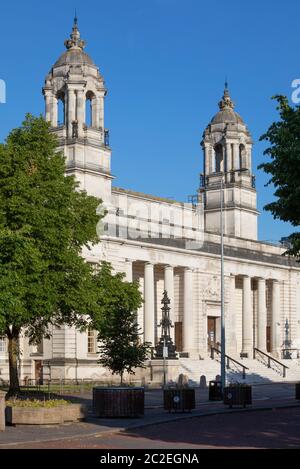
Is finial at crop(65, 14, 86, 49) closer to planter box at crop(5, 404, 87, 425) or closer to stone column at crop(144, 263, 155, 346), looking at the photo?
stone column at crop(144, 263, 155, 346)

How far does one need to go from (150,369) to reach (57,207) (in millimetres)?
21855

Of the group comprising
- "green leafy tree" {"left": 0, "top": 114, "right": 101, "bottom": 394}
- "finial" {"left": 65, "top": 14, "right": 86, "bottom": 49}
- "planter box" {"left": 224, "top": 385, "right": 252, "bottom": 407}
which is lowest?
"planter box" {"left": 224, "top": 385, "right": 252, "bottom": 407}

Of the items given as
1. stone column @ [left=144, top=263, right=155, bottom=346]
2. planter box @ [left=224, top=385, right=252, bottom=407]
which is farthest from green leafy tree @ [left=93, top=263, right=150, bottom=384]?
stone column @ [left=144, top=263, right=155, bottom=346]

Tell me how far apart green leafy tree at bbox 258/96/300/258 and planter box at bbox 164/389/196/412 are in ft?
25.0

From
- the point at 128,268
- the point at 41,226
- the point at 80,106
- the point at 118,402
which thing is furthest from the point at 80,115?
the point at 118,402

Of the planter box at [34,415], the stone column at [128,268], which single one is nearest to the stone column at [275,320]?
the stone column at [128,268]

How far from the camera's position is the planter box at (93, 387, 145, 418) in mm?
29531

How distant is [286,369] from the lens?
241 ft

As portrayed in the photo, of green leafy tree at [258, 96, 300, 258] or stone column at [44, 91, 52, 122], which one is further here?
stone column at [44, 91, 52, 122]

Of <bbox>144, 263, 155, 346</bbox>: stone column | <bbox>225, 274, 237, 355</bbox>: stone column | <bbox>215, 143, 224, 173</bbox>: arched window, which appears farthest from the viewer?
<bbox>215, 143, 224, 173</bbox>: arched window

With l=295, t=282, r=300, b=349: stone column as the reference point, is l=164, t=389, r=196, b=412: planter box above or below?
below

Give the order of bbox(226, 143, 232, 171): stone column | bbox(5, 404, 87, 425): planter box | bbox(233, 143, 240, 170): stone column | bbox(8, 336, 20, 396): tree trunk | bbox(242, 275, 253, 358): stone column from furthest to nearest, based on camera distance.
Answer: 1. bbox(233, 143, 240, 170): stone column
2. bbox(226, 143, 232, 171): stone column
3. bbox(242, 275, 253, 358): stone column
4. bbox(8, 336, 20, 396): tree trunk
5. bbox(5, 404, 87, 425): planter box

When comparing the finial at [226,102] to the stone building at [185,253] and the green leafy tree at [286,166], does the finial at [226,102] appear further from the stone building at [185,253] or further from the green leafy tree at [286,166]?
the green leafy tree at [286,166]
